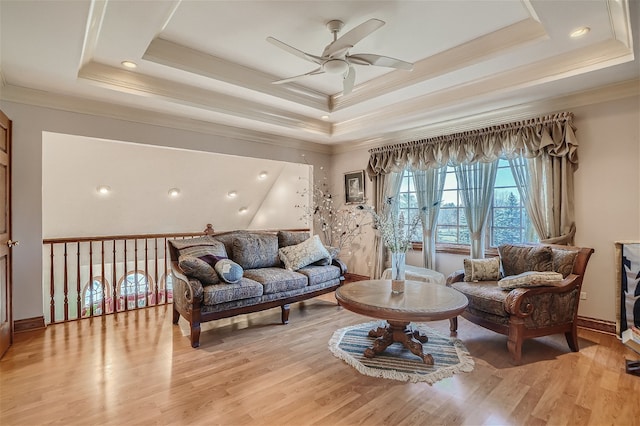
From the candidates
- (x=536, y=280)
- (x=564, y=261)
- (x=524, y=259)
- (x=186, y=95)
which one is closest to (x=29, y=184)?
(x=186, y=95)

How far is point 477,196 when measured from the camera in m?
4.07

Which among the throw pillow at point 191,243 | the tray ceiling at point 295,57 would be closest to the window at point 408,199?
the tray ceiling at point 295,57

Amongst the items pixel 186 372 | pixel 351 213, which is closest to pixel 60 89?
pixel 186 372

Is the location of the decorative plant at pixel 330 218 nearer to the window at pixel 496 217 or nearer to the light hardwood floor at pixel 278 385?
the window at pixel 496 217

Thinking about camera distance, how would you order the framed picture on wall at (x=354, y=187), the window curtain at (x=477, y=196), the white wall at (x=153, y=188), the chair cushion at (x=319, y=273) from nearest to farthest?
1. the chair cushion at (x=319, y=273)
2. the window curtain at (x=477, y=196)
3. the white wall at (x=153, y=188)
4. the framed picture on wall at (x=354, y=187)

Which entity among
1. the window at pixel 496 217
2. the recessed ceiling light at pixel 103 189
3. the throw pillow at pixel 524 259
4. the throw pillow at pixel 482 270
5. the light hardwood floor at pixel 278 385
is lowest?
the light hardwood floor at pixel 278 385

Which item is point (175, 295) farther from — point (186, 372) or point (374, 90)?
point (374, 90)

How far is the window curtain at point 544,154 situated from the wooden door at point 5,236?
16.1ft

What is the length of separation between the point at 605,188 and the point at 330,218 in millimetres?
3862

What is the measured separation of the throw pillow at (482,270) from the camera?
11.0 feet

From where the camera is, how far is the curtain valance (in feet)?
11.1

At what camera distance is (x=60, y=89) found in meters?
3.19

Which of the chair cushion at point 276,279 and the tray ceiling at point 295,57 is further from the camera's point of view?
the chair cushion at point 276,279

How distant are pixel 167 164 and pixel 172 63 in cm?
204
